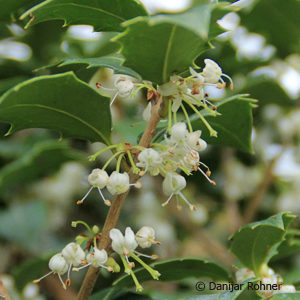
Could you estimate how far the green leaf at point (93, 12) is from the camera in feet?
2.52

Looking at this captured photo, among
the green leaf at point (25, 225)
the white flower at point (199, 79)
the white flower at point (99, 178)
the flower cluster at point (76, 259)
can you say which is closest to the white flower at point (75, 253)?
the flower cluster at point (76, 259)

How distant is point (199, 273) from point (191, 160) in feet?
1.10

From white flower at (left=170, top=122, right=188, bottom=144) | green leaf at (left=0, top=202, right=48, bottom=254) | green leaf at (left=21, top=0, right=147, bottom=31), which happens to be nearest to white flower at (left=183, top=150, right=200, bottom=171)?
white flower at (left=170, top=122, right=188, bottom=144)

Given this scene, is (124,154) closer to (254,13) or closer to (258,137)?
(254,13)

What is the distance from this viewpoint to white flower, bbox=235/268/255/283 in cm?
96

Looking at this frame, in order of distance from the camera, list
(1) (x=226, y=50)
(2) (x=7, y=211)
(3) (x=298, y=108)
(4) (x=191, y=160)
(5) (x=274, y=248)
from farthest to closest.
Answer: (3) (x=298, y=108), (2) (x=7, y=211), (1) (x=226, y=50), (5) (x=274, y=248), (4) (x=191, y=160)

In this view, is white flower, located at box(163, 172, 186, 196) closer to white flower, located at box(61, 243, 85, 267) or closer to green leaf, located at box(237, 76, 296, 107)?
white flower, located at box(61, 243, 85, 267)

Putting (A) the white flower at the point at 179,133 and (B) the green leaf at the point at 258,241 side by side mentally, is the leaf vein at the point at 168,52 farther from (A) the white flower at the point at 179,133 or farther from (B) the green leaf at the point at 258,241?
(B) the green leaf at the point at 258,241

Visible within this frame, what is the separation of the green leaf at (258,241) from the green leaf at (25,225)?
0.98 meters

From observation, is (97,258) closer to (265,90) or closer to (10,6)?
(10,6)

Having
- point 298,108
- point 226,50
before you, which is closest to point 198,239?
point 298,108

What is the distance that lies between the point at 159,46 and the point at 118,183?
214 mm

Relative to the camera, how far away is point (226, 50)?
5.10 ft

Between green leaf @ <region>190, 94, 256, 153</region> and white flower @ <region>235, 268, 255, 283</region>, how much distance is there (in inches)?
9.5
